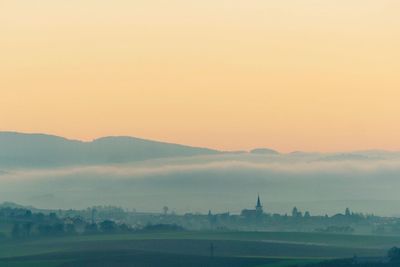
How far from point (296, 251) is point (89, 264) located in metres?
34.2

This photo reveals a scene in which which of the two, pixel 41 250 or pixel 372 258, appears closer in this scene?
pixel 372 258

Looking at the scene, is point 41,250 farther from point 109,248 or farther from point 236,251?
point 236,251

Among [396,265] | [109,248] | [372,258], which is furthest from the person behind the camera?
[109,248]

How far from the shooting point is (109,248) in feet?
617

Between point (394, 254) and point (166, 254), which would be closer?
point (394, 254)

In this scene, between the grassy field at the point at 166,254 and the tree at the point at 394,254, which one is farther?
the tree at the point at 394,254

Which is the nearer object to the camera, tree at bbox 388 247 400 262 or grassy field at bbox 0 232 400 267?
grassy field at bbox 0 232 400 267

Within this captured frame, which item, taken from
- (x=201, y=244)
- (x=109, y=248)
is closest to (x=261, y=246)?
(x=201, y=244)

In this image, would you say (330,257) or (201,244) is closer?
(330,257)

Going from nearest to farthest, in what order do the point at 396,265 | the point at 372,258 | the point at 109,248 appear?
1. the point at 396,265
2. the point at 372,258
3. the point at 109,248

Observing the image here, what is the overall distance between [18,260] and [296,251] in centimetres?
3419

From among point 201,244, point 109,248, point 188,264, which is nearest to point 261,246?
point 201,244

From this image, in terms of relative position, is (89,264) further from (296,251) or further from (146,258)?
(296,251)

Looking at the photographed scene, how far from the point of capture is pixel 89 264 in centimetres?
16425
